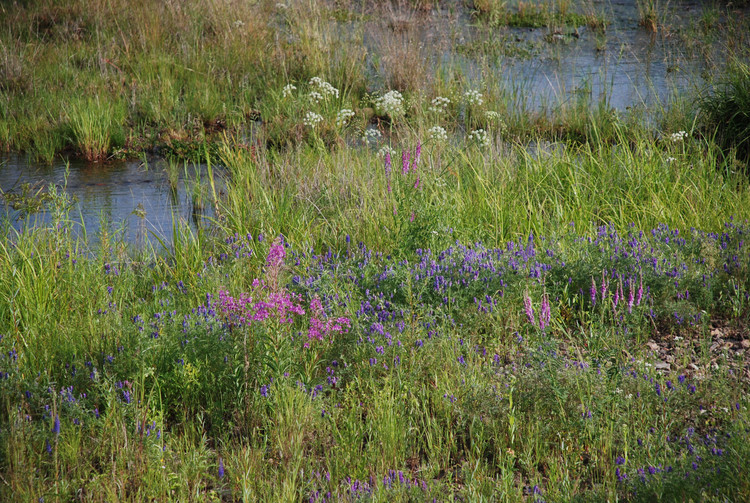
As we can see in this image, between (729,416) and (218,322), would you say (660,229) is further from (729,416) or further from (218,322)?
(218,322)

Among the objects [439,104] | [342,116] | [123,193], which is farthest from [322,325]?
[439,104]

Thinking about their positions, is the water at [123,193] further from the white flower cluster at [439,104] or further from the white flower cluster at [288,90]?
the white flower cluster at [439,104]

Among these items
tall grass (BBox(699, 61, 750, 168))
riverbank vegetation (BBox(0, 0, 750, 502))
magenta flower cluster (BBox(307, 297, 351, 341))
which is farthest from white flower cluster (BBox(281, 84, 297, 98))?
magenta flower cluster (BBox(307, 297, 351, 341))

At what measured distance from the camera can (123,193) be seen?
261 inches

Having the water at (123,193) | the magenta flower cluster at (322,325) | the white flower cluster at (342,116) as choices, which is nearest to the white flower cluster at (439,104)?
the white flower cluster at (342,116)

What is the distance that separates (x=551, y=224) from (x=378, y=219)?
1178mm

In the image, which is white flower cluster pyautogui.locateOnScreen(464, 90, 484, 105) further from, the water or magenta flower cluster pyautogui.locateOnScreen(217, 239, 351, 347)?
magenta flower cluster pyautogui.locateOnScreen(217, 239, 351, 347)

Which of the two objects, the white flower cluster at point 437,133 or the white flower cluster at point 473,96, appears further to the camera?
the white flower cluster at point 473,96

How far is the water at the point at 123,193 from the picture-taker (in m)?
5.70

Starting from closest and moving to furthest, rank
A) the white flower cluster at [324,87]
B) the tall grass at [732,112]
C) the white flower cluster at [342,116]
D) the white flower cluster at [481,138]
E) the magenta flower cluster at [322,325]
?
1. the magenta flower cluster at [322,325]
2. the white flower cluster at [481,138]
3. the tall grass at [732,112]
4. the white flower cluster at [342,116]
5. the white flower cluster at [324,87]

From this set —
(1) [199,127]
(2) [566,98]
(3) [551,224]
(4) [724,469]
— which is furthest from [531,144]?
(4) [724,469]

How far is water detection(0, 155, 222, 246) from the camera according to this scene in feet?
18.7

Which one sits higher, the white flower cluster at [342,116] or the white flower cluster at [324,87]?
the white flower cluster at [324,87]

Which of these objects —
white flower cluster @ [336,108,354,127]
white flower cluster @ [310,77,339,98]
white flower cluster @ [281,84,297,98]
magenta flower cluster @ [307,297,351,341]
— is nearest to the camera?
magenta flower cluster @ [307,297,351,341]
